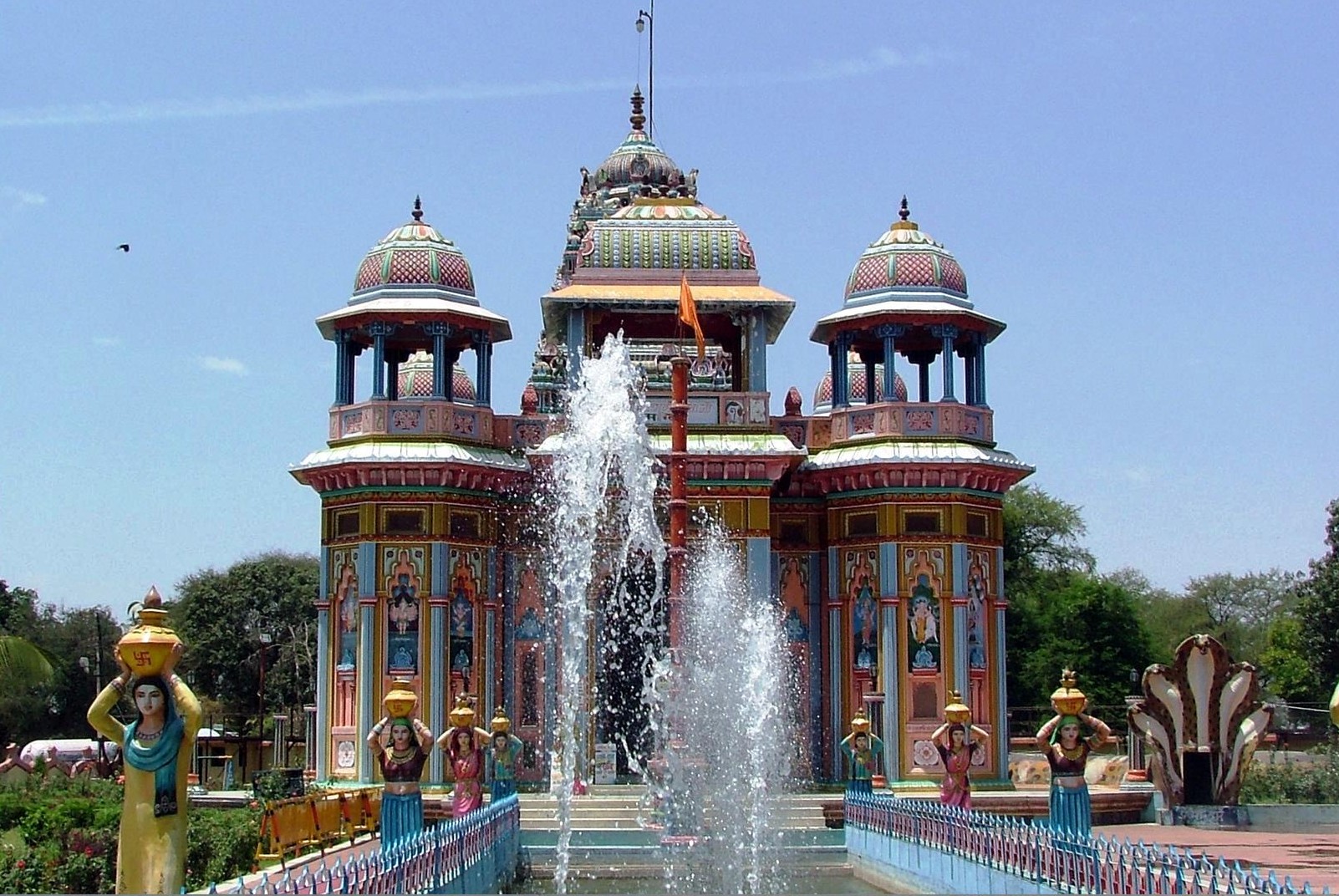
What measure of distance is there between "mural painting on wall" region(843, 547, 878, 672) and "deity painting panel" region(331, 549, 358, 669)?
25.5ft

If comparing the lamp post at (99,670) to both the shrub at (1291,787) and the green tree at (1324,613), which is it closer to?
the shrub at (1291,787)

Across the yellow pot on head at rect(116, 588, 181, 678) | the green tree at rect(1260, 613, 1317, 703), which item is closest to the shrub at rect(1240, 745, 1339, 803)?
the yellow pot on head at rect(116, 588, 181, 678)

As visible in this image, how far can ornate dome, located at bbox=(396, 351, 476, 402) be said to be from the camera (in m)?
41.1

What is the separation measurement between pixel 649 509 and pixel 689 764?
846 cm

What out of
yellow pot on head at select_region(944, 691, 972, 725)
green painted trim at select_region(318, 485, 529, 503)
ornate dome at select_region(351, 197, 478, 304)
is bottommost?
yellow pot on head at select_region(944, 691, 972, 725)

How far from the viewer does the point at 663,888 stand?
20094 mm

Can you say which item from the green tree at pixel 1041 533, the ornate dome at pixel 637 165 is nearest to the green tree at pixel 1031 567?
the green tree at pixel 1041 533

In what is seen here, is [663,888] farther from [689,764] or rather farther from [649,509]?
[649,509]

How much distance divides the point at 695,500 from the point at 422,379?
1431cm

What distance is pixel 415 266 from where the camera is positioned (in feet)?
Answer: 95.6

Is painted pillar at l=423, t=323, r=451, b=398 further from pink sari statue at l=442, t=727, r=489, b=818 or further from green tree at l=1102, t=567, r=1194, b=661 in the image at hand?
green tree at l=1102, t=567, r=1194, b=661

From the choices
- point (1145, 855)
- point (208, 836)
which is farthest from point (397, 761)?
point (1145, 855)

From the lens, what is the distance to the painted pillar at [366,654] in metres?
27.4

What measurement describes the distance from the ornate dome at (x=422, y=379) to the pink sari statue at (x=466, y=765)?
22.3 meters
